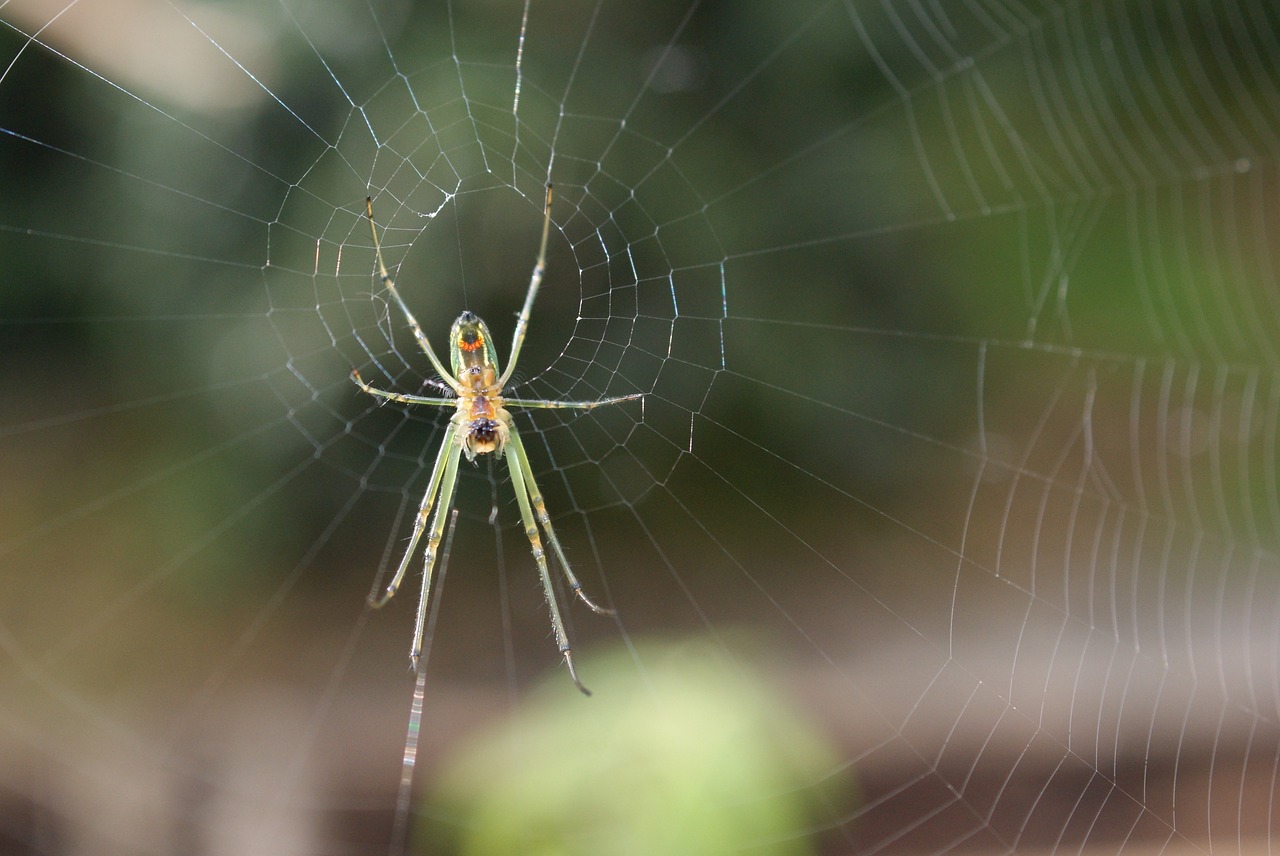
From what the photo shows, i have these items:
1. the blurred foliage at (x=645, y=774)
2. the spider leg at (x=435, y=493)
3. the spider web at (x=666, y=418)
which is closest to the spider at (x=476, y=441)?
the spider leg at (x=435, y=493)

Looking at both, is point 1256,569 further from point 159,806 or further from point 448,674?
point 159,806

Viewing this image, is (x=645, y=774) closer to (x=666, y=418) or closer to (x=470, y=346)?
(x=470, y=346)

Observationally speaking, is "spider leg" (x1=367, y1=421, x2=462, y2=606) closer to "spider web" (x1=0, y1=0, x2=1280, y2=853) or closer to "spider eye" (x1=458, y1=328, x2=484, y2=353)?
"spider eye" (x1=458, y1=328, x2=484, y2=353)

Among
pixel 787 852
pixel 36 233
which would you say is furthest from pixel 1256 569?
pixel 36 233

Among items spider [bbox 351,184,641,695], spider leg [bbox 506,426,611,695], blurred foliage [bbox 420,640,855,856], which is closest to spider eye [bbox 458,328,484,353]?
spider [bbox 351,184,641,695]

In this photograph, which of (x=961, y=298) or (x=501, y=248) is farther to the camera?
(x=961, y=298)

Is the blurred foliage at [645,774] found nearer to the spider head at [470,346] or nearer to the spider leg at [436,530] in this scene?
the spider leg at [436,530]
